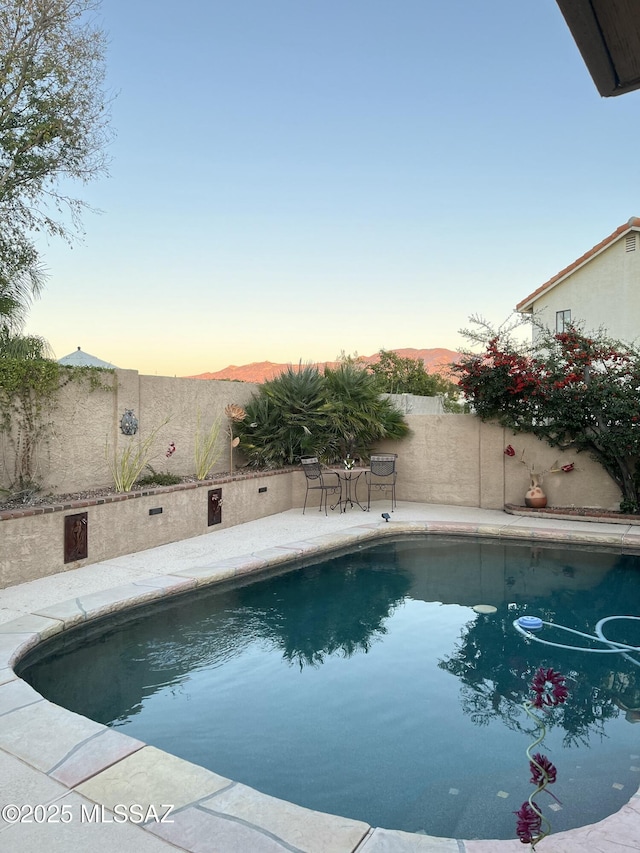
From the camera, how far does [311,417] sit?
35.4 ft

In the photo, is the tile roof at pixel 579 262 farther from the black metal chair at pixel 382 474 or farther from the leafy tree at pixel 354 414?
the black metal chair at pixel 382 474

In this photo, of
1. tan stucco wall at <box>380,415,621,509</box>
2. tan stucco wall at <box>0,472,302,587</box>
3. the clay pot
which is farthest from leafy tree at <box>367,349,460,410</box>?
tan stucco wall at <box>0,472,302,587</box>

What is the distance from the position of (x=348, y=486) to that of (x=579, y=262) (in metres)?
12.5

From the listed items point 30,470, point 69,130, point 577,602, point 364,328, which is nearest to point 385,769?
point 577,602

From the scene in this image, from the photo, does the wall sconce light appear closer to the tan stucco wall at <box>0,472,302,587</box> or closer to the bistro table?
the tan stucco wall at <box>0,472,302,587</box>

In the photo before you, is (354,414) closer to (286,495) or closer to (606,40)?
(286,495)

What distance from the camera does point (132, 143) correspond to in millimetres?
10969

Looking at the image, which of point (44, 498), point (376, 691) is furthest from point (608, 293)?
point (376, 691)

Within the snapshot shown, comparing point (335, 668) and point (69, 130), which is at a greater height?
point (69, 130)

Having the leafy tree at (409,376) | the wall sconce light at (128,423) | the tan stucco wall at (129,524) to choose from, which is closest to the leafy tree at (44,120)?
the wall sconce light at (128,423)

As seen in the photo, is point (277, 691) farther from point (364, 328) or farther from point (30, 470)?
point (364, 328)

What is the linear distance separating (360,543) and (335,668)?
3797 mm

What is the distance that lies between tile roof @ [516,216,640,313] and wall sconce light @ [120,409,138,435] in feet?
46.1

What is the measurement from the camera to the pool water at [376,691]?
3.03 m
